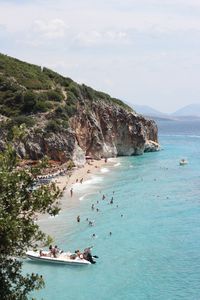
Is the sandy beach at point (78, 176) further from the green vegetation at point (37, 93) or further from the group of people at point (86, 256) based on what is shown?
the group of people at point (86, 256)

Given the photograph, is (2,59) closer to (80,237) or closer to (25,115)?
(25,115)

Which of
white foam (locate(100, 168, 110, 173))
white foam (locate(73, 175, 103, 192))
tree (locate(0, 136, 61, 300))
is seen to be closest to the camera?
tree (locate(0, 136, 61, 300))

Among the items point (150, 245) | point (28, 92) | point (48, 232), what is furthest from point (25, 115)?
point (150, 245)

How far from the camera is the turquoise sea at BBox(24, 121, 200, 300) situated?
105ft

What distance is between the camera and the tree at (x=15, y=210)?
15.4 meters

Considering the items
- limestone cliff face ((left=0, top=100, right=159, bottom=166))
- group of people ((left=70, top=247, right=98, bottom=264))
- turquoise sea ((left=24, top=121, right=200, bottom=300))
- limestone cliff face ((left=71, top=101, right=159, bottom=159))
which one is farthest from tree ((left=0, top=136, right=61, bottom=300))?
limestone cliff face ((left=71, top=101, right=159, bottom=159))

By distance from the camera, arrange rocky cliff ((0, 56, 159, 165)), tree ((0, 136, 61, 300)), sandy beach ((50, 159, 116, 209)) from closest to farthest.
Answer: tree ((0, 136, 61, 300)) < sandy beach ((50, 159, 116, 209)) < rocky cliff ((0, 56, 159, 165))

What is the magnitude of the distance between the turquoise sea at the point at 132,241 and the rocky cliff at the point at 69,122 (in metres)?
10.2

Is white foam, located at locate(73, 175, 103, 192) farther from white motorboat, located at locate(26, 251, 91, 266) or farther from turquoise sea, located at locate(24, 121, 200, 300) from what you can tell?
white motorboat, located at locate(26, 251, 91, 266)

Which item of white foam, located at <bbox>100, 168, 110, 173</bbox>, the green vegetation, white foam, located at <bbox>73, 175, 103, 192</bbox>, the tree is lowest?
white foam, located at <bbox>73, 175, 103, 192</bbox>

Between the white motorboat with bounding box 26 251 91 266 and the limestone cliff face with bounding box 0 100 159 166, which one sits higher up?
the limestone cliff face with bounding box 0 100 159 166

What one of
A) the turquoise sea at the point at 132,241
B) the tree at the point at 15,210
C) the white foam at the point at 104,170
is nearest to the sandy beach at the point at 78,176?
the white foam at the point at 104,170

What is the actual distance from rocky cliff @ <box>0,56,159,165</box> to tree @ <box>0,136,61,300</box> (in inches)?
1939

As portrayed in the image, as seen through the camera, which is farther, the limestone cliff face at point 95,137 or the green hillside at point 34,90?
the green hillside at point 34,90
